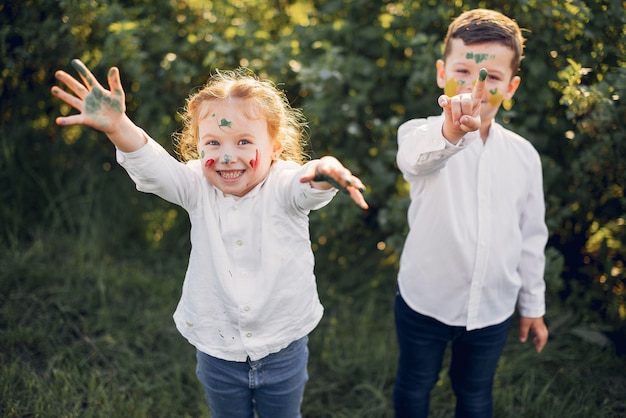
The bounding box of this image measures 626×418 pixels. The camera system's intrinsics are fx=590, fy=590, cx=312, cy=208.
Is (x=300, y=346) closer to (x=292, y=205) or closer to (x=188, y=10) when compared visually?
(x=292, y=205)

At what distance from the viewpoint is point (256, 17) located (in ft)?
11.1

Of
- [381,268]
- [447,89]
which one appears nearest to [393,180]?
[381,268]

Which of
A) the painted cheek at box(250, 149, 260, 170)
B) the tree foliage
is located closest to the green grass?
the tree foliage

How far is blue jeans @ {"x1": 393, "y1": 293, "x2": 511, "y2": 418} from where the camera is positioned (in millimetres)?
2096

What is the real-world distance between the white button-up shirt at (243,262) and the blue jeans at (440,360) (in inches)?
21.0

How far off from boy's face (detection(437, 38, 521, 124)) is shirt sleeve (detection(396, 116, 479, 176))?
0.19 meters

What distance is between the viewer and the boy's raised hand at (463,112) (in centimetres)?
159

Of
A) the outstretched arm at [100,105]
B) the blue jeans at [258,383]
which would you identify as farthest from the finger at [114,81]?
the blue jeans at [258,383]

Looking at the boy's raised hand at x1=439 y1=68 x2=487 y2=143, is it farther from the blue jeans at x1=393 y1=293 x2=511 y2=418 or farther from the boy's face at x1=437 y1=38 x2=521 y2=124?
the blue jeans at x1=393 y1=293 x2=511 y2=418

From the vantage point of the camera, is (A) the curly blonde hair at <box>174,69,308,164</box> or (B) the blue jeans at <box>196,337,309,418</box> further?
(B) the blue jeans at <box>196,337,309,418</box>

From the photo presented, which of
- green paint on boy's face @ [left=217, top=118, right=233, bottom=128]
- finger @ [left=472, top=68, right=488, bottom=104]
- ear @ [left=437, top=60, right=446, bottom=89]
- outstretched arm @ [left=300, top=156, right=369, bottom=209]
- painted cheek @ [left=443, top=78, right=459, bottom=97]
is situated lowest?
outstretched arm @ [left=300, top=156, right=369, bottom=209]

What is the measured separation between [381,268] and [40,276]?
5.96ft

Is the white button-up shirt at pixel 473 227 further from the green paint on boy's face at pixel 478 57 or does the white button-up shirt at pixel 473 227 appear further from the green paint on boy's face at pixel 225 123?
the green paint on boy's face at pixel 225 123

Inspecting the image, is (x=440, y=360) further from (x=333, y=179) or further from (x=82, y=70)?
(x=82, y=70)
